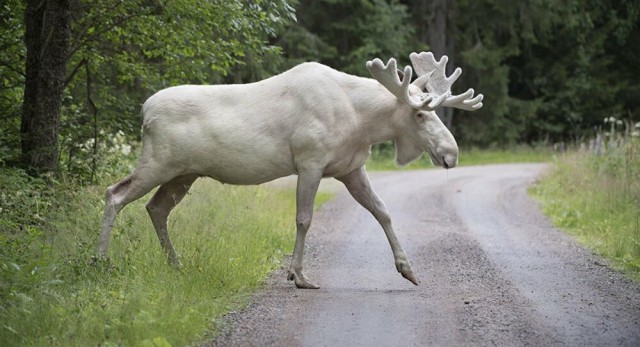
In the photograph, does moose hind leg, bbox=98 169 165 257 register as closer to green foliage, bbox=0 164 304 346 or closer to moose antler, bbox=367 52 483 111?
green foliage, bbox=0 164 304 346

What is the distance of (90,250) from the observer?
29.2 ft

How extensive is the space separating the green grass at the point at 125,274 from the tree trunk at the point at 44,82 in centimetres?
62

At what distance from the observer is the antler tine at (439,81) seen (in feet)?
29.8

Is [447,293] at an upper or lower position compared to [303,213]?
lower

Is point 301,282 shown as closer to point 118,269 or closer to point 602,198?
point 118,269

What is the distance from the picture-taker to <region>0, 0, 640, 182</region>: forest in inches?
437

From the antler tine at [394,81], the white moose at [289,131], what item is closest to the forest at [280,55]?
the white moose at [289,131]

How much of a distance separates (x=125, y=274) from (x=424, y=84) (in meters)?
3.34

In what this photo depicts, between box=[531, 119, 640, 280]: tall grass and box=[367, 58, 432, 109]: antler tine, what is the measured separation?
297 centimetres

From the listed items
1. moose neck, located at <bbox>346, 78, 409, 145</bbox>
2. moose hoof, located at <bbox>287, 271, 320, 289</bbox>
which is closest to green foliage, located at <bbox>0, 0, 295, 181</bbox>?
moose neck, located at <bbox>346, 78, 409, 145</bbox>

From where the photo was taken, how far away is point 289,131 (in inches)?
350

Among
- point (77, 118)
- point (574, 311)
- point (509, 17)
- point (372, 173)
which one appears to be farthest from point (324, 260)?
point (509, 17)

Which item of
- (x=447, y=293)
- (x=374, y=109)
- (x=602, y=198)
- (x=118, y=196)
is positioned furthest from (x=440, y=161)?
(x=602, y=198)

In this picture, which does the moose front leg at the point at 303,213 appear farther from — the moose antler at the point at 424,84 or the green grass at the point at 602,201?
the green grass at the point at 602,201
